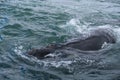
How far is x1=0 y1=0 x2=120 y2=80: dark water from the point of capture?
796cm

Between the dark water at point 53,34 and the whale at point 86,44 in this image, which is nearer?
the dark water at point 53,34

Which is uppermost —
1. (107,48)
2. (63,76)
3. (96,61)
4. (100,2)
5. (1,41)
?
(100,2)

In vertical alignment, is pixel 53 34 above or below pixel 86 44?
above

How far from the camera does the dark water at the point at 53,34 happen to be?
26.1 ft

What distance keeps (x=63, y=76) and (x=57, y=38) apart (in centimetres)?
320

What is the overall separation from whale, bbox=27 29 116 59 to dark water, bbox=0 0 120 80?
221 millimetres

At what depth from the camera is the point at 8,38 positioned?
1042cm

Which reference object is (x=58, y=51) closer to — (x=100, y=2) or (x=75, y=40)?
(x=75, y=40)

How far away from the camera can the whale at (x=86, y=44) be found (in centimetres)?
829

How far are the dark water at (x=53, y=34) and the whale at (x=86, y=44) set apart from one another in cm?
22

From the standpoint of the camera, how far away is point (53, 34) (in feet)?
37.0

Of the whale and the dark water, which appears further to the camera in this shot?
the whale

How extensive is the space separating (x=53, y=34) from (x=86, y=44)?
2.39 m

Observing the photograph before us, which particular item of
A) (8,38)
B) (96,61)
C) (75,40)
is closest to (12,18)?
(8,38)
